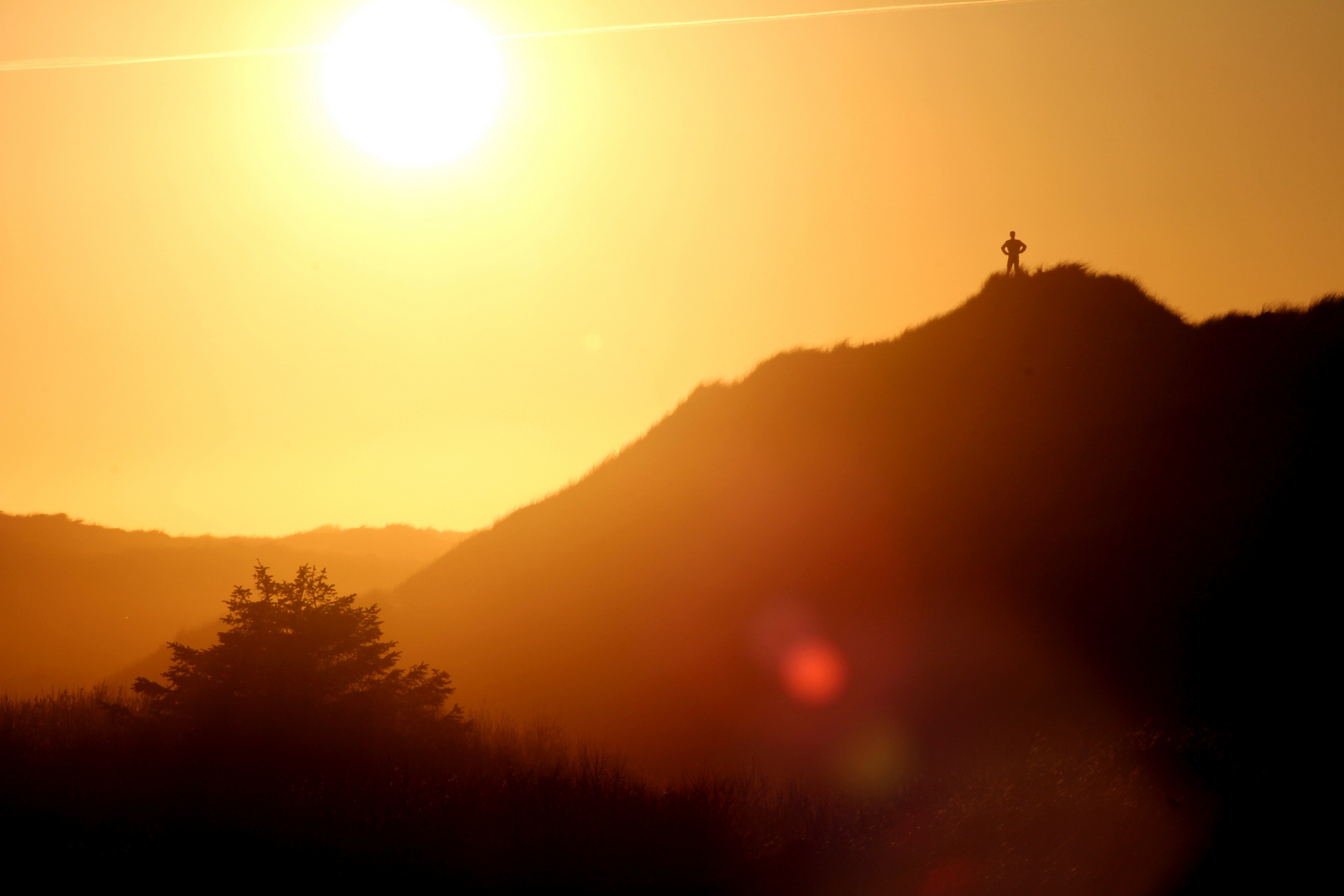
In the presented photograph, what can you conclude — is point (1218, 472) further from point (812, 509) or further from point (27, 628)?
point (27, 628)

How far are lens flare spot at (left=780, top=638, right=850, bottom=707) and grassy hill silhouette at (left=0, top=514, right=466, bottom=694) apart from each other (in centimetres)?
2100

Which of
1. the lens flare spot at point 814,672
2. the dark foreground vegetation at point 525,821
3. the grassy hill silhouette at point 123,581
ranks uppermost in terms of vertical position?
the grassy hill silhouette at point 123,581

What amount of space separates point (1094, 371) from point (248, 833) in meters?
16.7

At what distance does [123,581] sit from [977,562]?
158 feet

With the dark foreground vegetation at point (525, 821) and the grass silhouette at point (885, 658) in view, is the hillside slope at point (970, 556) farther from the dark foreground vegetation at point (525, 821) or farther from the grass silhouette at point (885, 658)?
the dark foreground vegetation at point (525, 821)

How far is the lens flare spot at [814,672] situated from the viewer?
16.0 m

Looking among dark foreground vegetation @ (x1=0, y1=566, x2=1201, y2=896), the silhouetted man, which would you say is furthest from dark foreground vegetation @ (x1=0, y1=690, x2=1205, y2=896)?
the silhouetted man

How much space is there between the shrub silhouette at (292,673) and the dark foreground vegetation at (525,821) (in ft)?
1.25

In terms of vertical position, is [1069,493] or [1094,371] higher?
[1094,371]

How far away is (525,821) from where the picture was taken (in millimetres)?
10039

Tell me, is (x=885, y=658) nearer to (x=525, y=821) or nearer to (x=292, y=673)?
(x=525, y=821)

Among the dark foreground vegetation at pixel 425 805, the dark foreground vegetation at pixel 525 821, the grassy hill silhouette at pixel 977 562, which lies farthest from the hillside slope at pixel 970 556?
the dark foreground vegetation at pixel 525 821

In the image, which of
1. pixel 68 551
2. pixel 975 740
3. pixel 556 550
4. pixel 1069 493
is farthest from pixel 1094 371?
pixel 68 551

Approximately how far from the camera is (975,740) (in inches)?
558
